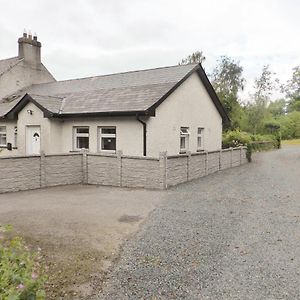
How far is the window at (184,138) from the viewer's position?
19.2 m

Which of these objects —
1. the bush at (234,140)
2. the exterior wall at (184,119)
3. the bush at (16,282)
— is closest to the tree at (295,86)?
the bush at (234,140)

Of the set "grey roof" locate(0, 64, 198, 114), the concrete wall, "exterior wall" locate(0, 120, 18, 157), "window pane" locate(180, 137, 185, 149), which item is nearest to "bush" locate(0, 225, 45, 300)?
the concrete wall

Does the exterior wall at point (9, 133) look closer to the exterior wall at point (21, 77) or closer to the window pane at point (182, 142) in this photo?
the exterior wall at point (21, 77)

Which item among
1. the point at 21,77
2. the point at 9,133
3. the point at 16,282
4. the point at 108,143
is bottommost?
the point at 16,282

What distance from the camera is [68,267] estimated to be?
17.0ft

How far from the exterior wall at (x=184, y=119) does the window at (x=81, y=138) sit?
13.1 feet

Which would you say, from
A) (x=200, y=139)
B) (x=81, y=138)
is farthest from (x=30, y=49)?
(x=200, y=139)

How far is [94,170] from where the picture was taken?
14.1 m

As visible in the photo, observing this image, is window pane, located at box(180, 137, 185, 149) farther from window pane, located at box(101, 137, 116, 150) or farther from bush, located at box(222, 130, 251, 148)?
bush, located at box(222, 130, 251, 148)

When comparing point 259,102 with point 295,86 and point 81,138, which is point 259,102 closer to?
point 295,86

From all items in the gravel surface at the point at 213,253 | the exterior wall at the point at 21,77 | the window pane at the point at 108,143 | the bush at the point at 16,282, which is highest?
the exterior wall at the point at 21,77

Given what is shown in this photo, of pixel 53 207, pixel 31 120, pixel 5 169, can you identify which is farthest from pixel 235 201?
pixel 31 120

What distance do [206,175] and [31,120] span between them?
10343mm

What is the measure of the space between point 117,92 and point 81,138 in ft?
10.9
